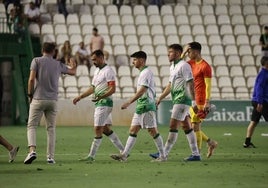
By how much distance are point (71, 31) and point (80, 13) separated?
1.45 m

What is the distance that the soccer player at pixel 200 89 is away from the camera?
17.9 m

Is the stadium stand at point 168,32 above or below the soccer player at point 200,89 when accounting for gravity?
above

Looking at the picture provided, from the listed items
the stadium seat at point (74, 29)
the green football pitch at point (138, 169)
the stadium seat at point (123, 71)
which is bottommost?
the green football pitch at point (138, 169)

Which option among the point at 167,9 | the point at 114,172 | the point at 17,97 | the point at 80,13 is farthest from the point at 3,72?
the point at 114,172

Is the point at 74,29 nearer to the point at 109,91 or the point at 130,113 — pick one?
the point at 130,113

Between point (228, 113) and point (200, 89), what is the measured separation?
1388cm

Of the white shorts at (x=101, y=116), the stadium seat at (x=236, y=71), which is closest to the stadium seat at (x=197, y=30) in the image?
the stadium seat at (x=236, y=71)

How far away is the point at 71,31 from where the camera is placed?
34.3 meters

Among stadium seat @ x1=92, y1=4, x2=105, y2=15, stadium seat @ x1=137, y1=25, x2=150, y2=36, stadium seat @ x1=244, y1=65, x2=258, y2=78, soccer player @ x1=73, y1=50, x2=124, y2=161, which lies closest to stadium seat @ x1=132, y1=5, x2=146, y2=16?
stadium seat @ x1=137, y1=25, x2=150, y2=36

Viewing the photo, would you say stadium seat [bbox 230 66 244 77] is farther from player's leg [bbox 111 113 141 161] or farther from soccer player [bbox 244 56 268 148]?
player's leg [bbox 111 113 141 161]

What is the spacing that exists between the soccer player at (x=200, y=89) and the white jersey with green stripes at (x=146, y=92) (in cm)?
118

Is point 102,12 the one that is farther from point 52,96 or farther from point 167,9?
point 52,96

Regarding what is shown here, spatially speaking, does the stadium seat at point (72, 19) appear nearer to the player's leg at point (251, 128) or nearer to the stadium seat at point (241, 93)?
the stadium seat at point (241, 93)

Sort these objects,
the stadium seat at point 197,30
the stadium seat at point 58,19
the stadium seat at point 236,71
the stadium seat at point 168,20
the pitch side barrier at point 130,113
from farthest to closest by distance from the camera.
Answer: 1. the stadium seat at point 168,20
2. the stadium seat at point 197,30
3. the stadium seat at point 236,71
4. the stadium seat at point 58,19
5. the pitch side barrier at point 130,113
